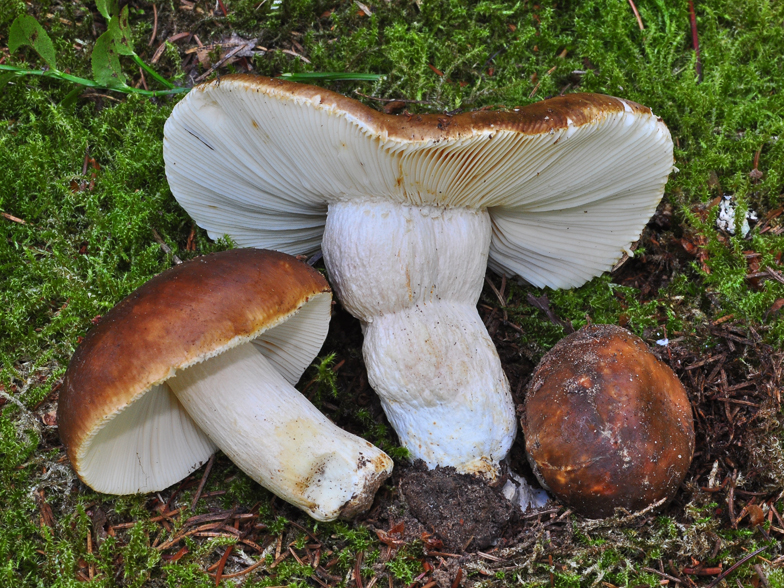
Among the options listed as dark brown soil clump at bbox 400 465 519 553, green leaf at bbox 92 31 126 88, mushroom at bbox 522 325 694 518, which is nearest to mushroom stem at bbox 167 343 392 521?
dark brown soil clump at bbox 400 465 519 553

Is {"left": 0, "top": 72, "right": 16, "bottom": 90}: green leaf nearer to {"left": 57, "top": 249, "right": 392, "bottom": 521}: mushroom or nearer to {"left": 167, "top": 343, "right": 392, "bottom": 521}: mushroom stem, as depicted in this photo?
{"left": 57, "top": 249, "right": 392, "bottom": 521}: mushroom

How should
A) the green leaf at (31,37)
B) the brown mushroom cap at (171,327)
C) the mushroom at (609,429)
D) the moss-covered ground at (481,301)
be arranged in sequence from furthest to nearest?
the green leaf at (31,37)
the moss-covered ground at (481,301)
the mushroom at (609,429)
the brown mushroom cap at (171,327)

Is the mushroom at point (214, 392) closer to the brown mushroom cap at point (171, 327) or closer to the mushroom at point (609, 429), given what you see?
the brown mushroom cap at point (171, 327)

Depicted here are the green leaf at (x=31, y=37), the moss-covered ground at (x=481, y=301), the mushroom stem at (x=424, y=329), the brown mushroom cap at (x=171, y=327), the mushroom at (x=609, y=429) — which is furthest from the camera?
the green leaf at (x=31, y=37)

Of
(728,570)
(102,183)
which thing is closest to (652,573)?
(728,570)

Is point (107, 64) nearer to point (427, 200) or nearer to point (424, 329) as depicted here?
point (427, 200)

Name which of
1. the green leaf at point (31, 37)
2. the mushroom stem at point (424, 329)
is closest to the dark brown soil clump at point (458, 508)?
the mushroom stem at point (424, 329)

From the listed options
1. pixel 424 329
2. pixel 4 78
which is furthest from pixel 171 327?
pixel 4 78
